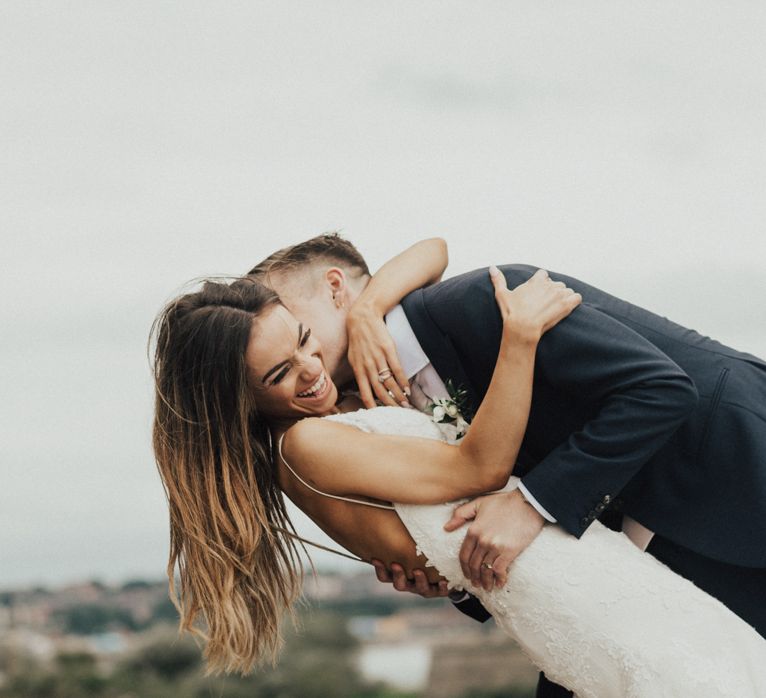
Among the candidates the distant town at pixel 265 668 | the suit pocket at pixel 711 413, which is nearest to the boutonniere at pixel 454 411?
the suit pocket at pixel 711 413

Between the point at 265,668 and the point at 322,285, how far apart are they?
5460 centimetres

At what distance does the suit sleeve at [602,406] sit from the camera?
3.42 metres

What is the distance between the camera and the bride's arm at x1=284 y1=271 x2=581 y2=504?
3524 mm

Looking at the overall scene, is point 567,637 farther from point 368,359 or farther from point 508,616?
point 368,359

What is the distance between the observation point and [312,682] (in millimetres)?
53094

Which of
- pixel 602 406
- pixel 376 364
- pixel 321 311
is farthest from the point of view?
pixel 321 311

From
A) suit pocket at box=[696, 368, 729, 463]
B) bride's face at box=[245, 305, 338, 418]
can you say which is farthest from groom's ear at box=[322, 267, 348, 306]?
suit pocket at box=[696, 368, 729, 463]

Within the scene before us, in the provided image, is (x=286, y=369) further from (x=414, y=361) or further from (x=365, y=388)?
(x=414, y=361)

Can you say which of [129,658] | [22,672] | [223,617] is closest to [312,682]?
[129,658]

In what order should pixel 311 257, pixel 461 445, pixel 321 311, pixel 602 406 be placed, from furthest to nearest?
pixel 311 257 → pixel 321 311 → pixel 461 445 → pixel 602 406

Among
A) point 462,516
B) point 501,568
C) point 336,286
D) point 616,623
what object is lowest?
point 616,623

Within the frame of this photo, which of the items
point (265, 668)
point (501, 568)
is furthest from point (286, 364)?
point (265, 668)

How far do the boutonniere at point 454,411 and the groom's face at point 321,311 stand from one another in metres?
0.51

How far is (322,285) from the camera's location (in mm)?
4312
